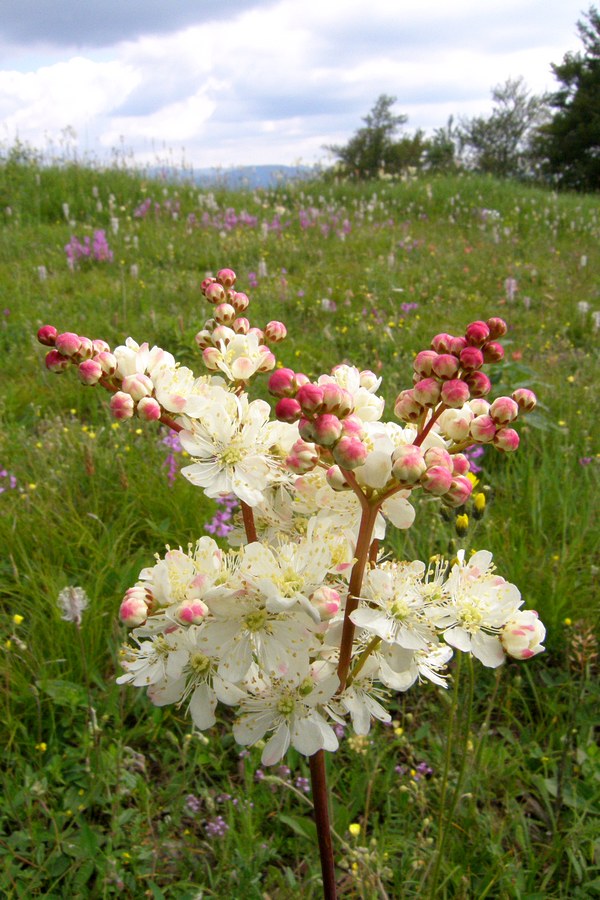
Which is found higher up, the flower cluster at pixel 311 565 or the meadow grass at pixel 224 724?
the flower cluster at pixel 311 565

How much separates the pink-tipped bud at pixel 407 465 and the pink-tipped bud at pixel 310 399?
11 centimetres

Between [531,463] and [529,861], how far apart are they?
1685mm

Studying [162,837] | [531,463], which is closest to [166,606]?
[162,837]

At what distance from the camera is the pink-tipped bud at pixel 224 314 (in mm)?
1128

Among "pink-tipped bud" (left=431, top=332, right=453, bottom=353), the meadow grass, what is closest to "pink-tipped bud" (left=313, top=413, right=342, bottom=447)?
"pink-tipped bud" (left=431, top=332, right=453, bottom=353)

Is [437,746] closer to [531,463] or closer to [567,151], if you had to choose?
[531,463]

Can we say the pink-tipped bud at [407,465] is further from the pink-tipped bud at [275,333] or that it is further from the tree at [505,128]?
the tree at [505,128]

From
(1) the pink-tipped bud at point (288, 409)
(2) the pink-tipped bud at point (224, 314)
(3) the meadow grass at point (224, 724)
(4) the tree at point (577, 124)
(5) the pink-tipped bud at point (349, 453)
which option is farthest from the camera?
(4) the tree at point (577, 124)

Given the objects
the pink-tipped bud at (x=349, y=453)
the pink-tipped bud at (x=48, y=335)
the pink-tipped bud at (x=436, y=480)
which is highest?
the pink-tipped bud at (x=48, y=335)

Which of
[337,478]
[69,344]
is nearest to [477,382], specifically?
[337,478]

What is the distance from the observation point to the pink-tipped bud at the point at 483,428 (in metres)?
0.90

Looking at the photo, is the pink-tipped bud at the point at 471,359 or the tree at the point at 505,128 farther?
the tree at the point at 505,128

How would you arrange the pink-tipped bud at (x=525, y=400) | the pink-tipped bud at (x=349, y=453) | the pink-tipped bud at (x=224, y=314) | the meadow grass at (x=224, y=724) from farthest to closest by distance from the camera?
the meadow grass at (x=224, y=724) → the pink-tipped bud at (x=224, y=314) → the pink-tipped bud at (x=525, y=400) → the pink-tipped bud at (x=349, y=453)

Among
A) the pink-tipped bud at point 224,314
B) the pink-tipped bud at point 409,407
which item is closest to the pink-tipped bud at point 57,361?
the pink-tipped bud at point 224,314
